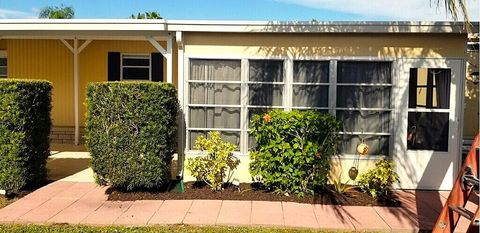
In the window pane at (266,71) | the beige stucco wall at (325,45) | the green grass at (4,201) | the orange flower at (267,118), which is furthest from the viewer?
the window pane at (266,71)

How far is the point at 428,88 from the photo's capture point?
7.40 meters

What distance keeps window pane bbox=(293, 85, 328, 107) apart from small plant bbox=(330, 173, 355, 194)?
1232mm

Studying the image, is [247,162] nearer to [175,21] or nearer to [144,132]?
[144,132]

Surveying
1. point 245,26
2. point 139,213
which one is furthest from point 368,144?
point 139,213

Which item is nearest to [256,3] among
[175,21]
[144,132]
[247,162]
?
[175,21]

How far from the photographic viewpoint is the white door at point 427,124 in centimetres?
732

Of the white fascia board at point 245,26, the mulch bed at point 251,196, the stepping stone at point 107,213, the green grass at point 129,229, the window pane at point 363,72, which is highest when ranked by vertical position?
the white fascia board at point 245,26

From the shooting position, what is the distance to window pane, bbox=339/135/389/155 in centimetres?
749

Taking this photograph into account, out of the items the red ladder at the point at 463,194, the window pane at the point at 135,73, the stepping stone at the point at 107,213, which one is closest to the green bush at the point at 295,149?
the stepping stone at the point at 107,213

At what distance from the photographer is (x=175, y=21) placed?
7375 millimetres

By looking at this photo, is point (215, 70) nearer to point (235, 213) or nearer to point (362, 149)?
point (235, 213)

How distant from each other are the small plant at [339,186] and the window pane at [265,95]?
154 centimetres

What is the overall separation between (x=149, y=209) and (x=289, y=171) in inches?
81.8

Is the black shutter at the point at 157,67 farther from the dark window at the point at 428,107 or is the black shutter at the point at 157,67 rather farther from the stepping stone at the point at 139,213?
the dark window at the point at 428,107
